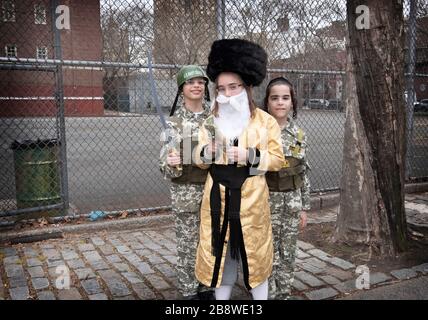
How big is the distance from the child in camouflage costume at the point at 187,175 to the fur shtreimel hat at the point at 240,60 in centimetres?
50

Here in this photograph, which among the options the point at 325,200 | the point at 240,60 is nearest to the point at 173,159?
the point at 240,60

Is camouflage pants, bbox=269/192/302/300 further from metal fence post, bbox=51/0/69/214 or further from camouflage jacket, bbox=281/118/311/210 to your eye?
metal fence post, bbox=51/0/69/214

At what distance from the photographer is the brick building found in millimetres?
6520

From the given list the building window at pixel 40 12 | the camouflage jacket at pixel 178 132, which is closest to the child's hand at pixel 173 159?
the camouflage jacket at pixel 178 132

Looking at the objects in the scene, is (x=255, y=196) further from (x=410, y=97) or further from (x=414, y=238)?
(x=410, y=97)

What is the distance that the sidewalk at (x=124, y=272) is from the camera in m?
3.39

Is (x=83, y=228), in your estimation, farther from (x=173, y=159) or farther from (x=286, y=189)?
(x=286, y=189)

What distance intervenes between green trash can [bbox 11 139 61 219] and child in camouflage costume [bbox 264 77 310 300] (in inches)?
125

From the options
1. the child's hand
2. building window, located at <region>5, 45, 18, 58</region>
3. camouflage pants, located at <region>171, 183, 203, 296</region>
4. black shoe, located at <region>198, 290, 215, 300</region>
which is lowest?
black shoe, located at <region>198, 290, 215, 300</region>

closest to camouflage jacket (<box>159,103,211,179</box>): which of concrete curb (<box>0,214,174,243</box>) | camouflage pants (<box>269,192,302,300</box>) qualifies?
camouflage pants (<box>269,192,302,300</box>)

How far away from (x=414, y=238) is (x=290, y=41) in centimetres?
320

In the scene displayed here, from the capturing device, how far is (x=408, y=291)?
11.3 ft

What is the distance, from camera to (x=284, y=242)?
3.09 meters

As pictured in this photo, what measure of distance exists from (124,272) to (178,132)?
160 cm
